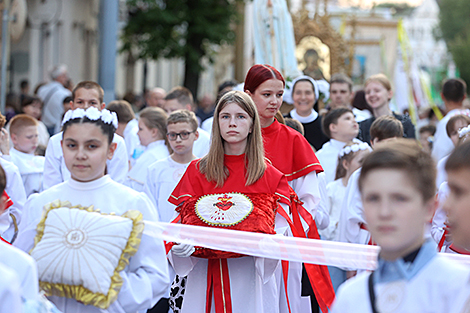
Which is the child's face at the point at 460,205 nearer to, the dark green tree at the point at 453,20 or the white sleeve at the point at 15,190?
the white sleeve at the point at 15,190

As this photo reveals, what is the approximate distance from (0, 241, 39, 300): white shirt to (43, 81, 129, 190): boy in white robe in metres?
3.17

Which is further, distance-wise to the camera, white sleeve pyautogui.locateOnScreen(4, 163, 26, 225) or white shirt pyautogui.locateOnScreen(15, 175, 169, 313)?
white sleeve pyautogui.locateOnScreen(4, 163, 26, 225)

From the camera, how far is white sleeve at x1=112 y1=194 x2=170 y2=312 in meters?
3.04

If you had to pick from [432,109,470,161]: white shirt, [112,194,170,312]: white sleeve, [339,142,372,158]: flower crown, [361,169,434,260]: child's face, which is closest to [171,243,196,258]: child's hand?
[112,194,170,312]: white sleeve

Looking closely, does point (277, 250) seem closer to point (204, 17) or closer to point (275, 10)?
point (275, 10)

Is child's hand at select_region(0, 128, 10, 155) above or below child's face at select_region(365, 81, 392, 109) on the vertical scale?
below

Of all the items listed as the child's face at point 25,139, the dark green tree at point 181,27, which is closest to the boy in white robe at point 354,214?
the child's face at point 25,139

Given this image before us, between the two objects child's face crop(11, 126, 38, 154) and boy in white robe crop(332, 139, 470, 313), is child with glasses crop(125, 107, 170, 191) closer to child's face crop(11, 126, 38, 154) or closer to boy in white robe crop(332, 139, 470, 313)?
child's face crop(11, 126, 38, 154)

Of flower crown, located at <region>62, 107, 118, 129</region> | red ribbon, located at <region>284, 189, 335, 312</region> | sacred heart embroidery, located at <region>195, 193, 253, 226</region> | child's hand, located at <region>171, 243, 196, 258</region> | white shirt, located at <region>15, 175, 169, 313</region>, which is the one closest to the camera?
white shirt, located at <region>15, 175, 169, 313</region>

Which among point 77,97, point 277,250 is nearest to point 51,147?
point 77,97

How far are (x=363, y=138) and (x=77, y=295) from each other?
5.15 meters

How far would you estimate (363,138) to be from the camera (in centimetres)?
754

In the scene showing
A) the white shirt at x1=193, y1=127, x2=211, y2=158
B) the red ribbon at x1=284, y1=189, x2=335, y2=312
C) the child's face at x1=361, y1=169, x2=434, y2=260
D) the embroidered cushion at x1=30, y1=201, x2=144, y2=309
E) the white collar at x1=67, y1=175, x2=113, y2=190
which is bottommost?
the red ribbon at x1=284, y1=189, x2=335, y2=312

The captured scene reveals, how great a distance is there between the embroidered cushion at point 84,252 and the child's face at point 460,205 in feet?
4.84
